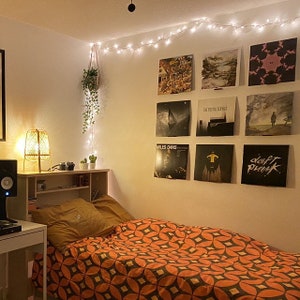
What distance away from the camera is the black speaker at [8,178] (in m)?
2.58

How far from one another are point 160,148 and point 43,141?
1106mm

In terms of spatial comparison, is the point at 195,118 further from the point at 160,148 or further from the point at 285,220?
the point at 285,220

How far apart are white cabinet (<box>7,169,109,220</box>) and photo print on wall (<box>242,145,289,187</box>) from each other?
1523 millimetres

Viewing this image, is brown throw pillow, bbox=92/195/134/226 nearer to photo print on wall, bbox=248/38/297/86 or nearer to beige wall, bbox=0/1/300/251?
beige wall, bbox=0/1/300/251

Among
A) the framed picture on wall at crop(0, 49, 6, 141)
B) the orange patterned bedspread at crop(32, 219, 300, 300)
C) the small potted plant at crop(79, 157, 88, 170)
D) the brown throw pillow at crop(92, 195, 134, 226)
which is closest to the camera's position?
the orange patterned bedspread at crop(32, 219, 300, 300)

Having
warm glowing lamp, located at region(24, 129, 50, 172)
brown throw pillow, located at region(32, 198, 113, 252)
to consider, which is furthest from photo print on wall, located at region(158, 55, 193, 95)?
brown throw pillow, located at region(32, 198, 113, 252)

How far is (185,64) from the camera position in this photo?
314 centimetres

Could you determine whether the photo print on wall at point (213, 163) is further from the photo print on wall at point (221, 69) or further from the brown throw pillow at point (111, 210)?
the brown throw pillow at point (111, 210)

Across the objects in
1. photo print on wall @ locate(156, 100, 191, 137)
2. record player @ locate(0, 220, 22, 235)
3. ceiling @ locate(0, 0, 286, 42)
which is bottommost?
record player @ locate(0, 220, 22, 235)

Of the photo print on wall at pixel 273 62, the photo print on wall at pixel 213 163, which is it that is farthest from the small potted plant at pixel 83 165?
the photo print on wall at pixel 273 62

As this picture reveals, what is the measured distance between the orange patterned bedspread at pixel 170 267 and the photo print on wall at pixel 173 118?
0.86 m

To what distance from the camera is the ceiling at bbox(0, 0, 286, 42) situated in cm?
273

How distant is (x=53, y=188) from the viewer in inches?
131

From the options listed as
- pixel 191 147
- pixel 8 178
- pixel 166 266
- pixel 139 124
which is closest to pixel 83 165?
pixel 139 124
